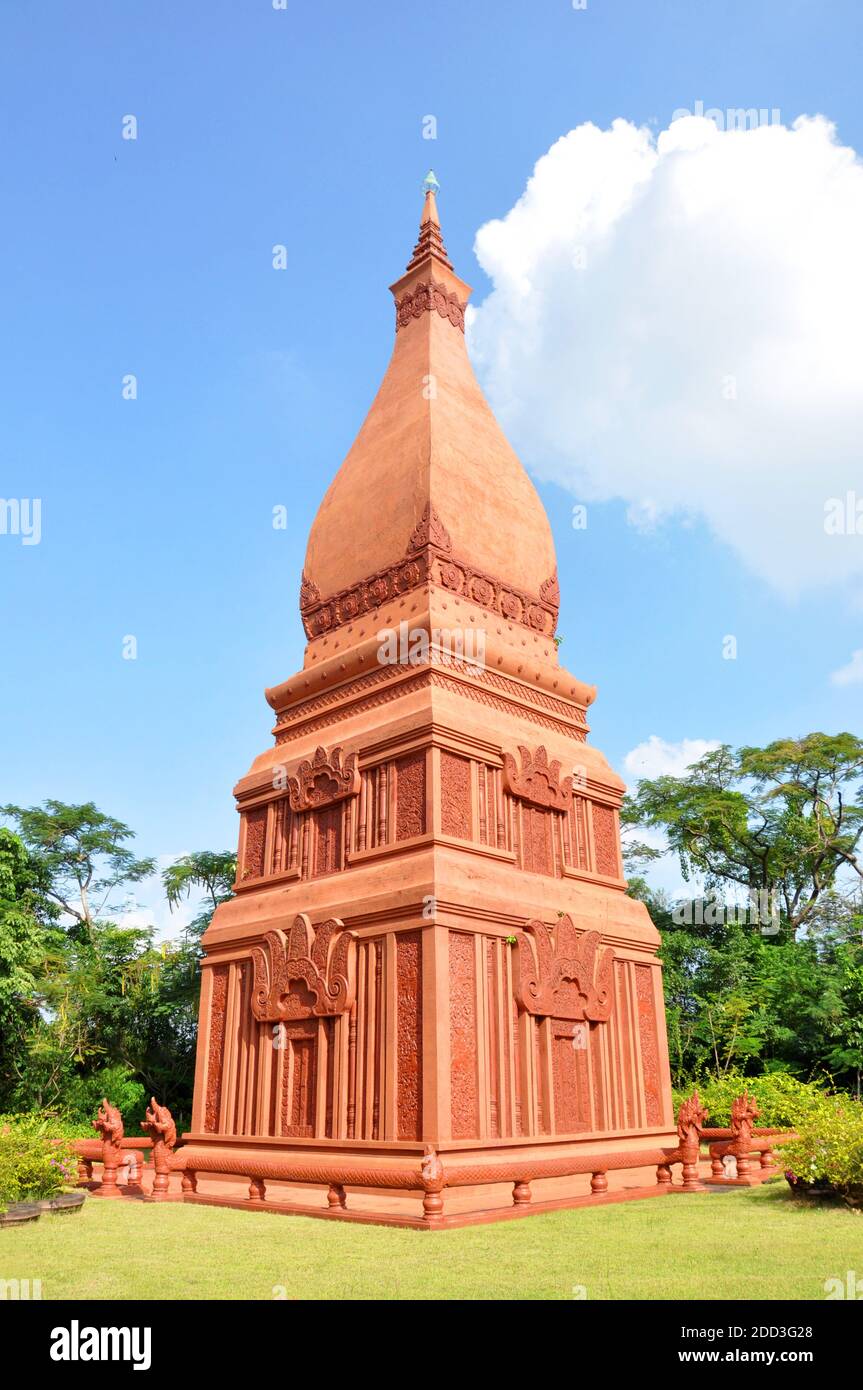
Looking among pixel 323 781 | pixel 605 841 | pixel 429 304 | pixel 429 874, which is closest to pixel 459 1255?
pixel 429 874

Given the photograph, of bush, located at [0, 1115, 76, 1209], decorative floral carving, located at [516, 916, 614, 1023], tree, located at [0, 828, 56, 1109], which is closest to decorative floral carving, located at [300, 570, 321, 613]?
decorative floral carving, located at [516, 916, 614, 1023]

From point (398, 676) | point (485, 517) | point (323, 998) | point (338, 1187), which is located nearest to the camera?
point (338, 1187)

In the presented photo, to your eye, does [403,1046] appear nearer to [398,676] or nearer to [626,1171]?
[626,1171]

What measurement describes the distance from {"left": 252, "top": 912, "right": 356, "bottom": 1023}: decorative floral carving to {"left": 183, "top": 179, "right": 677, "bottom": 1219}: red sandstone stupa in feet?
0.11

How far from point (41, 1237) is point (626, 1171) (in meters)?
7.37

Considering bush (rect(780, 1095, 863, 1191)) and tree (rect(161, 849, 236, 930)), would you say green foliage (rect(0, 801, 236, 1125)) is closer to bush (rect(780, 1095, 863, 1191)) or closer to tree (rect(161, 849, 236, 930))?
tree (rect(161, 849, 236, 930))

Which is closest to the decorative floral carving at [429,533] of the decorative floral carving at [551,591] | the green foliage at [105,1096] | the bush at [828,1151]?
the decorative floral carving at [551,591]

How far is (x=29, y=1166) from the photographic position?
9.88m

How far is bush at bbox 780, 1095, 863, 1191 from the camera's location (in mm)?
9320

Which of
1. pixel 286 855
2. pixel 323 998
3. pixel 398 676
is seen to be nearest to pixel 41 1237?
pixel 323 998

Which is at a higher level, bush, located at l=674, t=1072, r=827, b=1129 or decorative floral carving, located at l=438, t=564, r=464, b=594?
decorative floral carving, located at l=438, t=564, r=464, b=594

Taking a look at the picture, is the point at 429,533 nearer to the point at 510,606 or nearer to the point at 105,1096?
the point at 510,606

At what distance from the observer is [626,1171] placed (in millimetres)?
13086

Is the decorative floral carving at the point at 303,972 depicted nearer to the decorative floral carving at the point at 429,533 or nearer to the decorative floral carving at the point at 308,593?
the decorative floral carving at the point at 429,533
